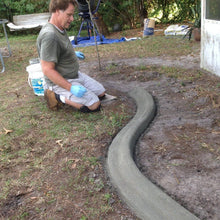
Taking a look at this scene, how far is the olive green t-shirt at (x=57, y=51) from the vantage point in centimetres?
267

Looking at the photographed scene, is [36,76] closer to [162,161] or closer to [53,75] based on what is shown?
[53,75]

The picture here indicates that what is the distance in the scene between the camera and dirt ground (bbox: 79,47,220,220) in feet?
5.50

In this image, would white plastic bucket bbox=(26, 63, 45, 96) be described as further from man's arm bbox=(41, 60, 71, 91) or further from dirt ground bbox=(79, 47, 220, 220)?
dirt ground bbox=(79, 47, 220, 220)

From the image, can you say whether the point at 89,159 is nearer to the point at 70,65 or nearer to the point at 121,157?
the point at 121,157

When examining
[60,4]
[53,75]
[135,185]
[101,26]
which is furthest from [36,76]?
[101,26]

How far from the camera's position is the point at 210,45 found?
3.76 metres

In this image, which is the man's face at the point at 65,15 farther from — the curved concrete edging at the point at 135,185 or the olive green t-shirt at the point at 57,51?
the curved concrete edging at the point at 135,185

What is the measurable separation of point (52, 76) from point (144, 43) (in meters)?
4.18

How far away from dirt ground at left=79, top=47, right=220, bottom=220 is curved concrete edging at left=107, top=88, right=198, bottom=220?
3.5 inches

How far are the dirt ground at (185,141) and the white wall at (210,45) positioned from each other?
0.16m

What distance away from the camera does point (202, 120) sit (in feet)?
8.28

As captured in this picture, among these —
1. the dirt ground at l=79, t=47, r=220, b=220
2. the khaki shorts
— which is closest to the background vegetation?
the dirt ground at l=79, t=47, r=220, b=220

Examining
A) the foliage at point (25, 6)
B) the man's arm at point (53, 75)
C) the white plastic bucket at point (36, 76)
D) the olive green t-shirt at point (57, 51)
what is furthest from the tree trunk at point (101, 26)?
the man's arm at point (53, 75)

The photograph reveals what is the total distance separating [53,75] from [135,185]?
1.54 m
